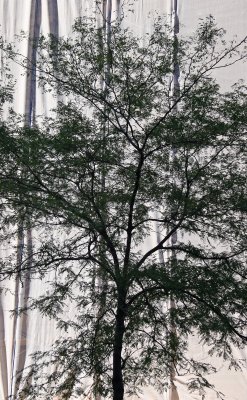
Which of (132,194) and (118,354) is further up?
(132,194)

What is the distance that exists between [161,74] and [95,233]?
0.89m

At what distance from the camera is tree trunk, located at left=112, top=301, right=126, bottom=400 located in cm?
344

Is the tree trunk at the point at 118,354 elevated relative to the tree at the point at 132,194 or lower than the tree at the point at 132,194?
lower

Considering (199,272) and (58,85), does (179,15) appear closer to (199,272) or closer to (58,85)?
(58,85)

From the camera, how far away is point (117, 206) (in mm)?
3783

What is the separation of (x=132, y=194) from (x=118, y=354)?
808 millimetres

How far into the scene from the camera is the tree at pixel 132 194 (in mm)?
3479

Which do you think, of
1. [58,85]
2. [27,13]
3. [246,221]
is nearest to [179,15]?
[27,13]

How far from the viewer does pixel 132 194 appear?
3660 millimetres

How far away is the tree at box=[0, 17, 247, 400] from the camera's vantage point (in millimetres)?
3479

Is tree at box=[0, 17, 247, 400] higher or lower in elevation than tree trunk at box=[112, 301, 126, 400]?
higher

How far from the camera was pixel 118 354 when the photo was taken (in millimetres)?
3441

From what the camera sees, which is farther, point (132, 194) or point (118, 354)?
point (132, 194)

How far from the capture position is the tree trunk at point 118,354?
344 cm
